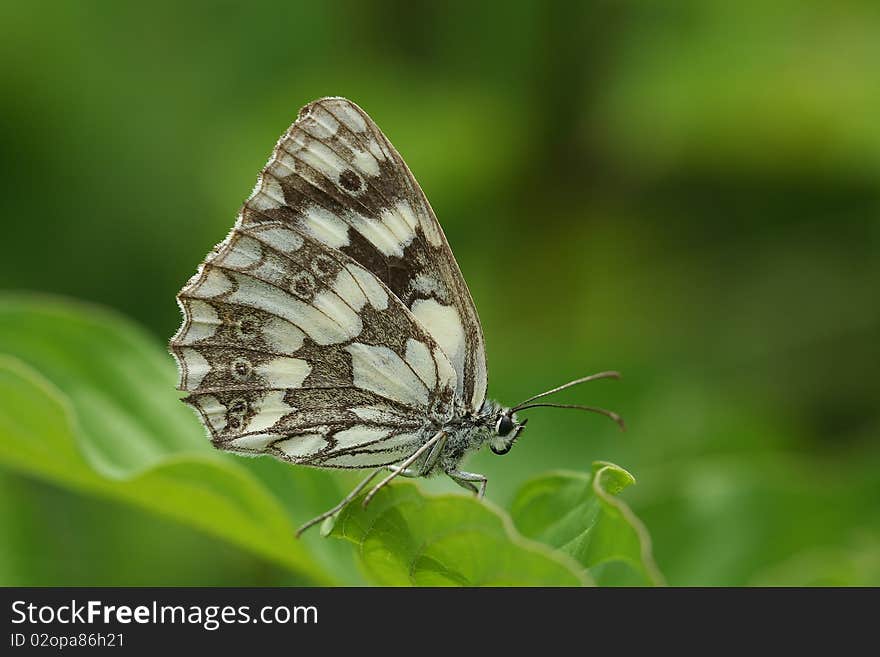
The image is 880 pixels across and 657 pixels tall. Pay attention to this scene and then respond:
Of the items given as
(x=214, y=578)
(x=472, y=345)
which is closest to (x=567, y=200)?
(x=472, y=345)

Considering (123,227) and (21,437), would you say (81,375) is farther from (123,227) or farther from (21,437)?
(123,227)

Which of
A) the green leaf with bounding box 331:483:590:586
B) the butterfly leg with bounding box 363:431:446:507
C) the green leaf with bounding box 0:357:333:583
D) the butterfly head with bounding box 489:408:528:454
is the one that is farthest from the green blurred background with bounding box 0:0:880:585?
the green leaf with bounding box 331:483:590:586

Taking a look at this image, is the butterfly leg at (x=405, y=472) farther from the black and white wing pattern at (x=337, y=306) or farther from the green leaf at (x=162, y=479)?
the green leaf at (x=162, y=479)

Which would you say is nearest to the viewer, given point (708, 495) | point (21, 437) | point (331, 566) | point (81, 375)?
point (21, 437)

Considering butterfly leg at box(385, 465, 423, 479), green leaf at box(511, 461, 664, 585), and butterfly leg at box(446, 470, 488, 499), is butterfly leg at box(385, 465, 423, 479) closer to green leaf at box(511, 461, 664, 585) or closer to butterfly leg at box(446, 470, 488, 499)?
butterfly leg at box(446, 470, 488, 499)

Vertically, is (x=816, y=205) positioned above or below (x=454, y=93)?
below

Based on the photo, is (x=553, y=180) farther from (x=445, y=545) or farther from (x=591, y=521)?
(x=445, y=545)
